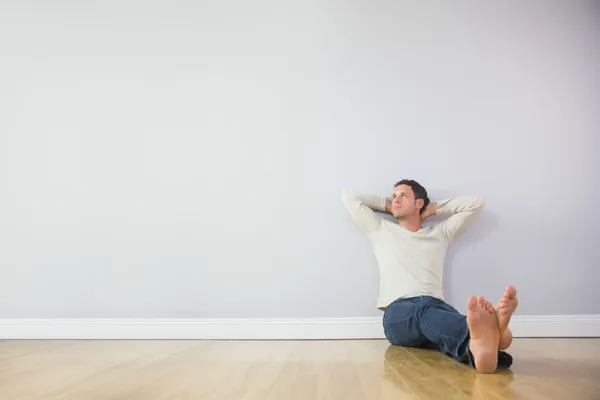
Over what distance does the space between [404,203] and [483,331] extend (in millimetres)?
1030

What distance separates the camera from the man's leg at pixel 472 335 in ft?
5.73

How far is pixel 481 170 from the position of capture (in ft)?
9.64

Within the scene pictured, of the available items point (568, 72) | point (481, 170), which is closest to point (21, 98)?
point (481, 170)

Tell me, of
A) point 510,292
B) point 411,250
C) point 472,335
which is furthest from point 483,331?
point 411,250

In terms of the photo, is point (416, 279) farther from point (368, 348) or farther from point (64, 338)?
point (64, 338)

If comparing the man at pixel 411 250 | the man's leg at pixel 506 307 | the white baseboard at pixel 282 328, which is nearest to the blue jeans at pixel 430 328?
the man at pixel 411 250

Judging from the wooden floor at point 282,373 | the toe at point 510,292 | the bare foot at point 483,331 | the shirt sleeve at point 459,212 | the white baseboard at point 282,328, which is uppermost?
the shirt sleeve at point 459,212

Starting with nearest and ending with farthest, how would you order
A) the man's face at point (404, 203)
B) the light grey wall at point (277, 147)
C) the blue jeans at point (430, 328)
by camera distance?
the blue jeans at point (430, 328)
the man's face at point (404, 203)
the light grey wall at point (277, 147)

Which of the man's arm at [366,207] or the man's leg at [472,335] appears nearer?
the man's leg at [472,335]

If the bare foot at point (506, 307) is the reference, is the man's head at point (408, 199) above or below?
above

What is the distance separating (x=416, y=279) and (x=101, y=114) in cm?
187

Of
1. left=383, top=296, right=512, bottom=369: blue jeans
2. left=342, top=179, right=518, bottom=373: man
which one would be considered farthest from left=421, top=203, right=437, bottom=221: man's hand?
left=383, top=296, right=512, bottom=369: blue jeans

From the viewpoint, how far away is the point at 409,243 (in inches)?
106

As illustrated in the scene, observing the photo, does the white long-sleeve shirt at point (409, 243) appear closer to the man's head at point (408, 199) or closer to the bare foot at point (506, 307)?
the man's head at point (408, 199)
